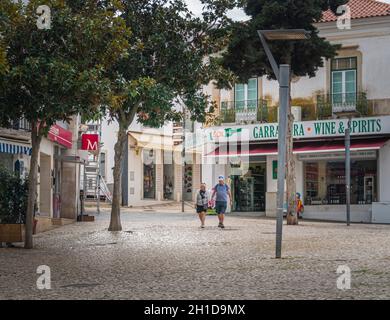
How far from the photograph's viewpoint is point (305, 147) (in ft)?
113

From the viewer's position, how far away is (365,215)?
108 feet

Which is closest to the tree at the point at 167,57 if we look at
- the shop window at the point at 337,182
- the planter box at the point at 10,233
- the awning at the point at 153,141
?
the planter box at the point at 10,233

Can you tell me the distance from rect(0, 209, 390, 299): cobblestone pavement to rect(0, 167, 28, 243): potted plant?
718mm

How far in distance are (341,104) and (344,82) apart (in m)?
1.11

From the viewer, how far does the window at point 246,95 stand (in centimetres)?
3753

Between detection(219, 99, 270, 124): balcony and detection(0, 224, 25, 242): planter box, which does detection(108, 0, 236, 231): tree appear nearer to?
detection(0, 224, 25, 242): planter box

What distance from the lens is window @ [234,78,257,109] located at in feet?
123

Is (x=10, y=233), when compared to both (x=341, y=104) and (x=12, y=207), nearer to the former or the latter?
(x=12, y=207)

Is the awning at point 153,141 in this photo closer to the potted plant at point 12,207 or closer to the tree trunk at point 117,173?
the tree trunk at point 117,173

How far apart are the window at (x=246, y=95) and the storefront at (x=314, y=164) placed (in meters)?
1.31

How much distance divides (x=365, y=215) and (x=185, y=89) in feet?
45.1

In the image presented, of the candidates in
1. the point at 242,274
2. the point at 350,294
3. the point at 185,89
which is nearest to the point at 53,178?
the point at 185,89
